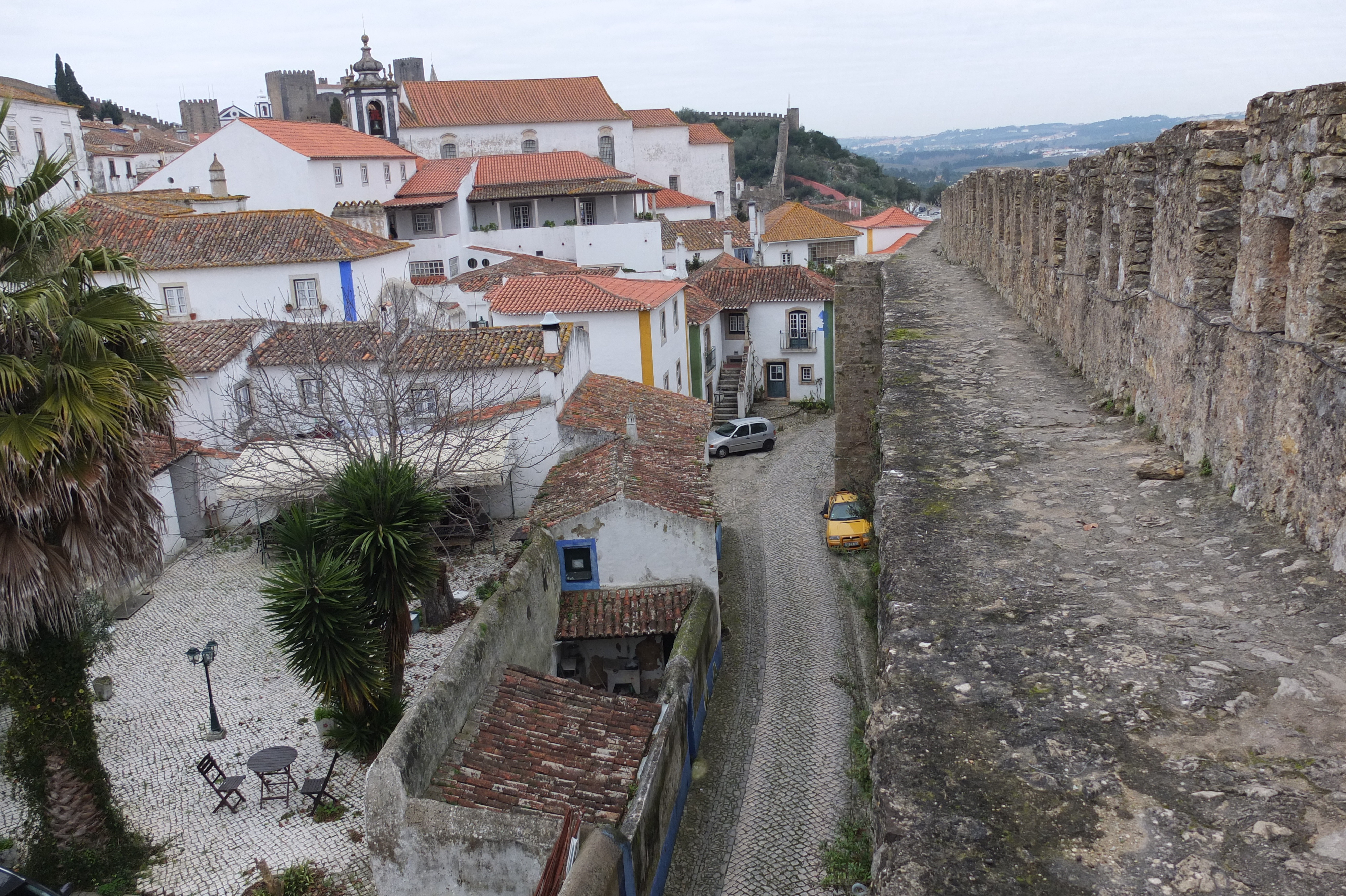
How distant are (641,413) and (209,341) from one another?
27.1 feet

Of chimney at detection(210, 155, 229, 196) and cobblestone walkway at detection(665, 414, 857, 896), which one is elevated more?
chimney at detection(210, 155, 229, 196)

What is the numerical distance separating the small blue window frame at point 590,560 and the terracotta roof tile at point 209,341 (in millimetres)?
7903

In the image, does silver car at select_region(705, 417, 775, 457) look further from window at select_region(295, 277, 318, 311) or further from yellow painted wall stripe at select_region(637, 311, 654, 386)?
window at select_region(295, 277, 318, 311)

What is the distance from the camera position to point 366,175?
A: 36.3 metres

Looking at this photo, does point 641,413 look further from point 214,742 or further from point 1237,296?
point 1237,296

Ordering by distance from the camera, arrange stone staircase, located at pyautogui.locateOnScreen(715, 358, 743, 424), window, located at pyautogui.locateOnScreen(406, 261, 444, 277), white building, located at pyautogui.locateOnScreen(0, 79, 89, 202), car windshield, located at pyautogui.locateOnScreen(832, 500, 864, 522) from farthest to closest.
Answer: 1. white building, located at pyautogui.locateOnScreen(0, 79, 89, 202)
2. window, located at pyautogui.locateOnScreen(406, 261, 444, 277)
3. stone staircase, located at pyautogui.locateOnScreen(715, 358, 743, 424)
4. car windshield, located at pyautogui.locateOnScreen(832, 500, 864, 522)

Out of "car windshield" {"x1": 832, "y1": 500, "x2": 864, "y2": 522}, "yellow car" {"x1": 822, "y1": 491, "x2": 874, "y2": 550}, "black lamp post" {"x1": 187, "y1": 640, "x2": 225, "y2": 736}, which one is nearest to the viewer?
"black lamp post" {"x1": 187, "y1": 640, "x2": 225, "y2": 736}

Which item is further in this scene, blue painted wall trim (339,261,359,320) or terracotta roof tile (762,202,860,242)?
terracotta roof tile (762,202,860,242)

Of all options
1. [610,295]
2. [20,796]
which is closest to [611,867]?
[20,796]

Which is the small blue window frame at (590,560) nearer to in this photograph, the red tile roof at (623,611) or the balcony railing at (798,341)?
the red tile roof at (623,611)

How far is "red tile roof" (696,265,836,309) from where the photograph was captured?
33844mm

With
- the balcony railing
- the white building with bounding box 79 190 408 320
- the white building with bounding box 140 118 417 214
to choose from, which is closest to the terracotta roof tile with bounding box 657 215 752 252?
the balcony railing

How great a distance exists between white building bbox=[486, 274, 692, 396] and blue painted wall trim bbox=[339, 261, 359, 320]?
336 cm

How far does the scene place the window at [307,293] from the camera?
24.6 m
